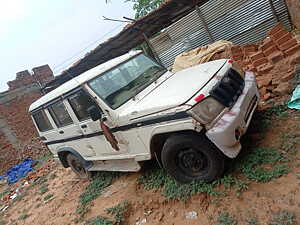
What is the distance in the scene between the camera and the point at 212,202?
2938mm

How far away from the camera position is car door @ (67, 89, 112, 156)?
3.91 metres

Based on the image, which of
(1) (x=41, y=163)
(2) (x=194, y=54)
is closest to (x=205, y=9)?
(2) (x=194, y=54)

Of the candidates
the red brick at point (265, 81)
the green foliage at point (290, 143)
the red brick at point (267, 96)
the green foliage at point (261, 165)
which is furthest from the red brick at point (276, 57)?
the green foliage at point (261, 165)

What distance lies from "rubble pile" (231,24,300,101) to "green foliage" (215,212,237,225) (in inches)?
104

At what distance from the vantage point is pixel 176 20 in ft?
28.7

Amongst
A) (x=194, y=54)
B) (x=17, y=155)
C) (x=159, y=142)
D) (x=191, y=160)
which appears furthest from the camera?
(x=17, y=155)

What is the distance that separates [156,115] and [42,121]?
341 cm

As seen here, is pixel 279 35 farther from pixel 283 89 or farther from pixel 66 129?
pixel 66 129

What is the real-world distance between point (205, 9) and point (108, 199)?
22.3 ft

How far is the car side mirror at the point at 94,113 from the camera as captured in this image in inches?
138

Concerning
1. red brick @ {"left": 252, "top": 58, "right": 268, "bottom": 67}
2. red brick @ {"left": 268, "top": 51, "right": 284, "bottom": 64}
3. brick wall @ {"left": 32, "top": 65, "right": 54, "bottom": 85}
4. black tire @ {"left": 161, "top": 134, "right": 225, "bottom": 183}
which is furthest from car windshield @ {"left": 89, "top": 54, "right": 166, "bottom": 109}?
brick wall @ {"left": 32, "top": 65, "right": 54, "bottom": 85}

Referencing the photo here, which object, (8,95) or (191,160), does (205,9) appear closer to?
(191,160)

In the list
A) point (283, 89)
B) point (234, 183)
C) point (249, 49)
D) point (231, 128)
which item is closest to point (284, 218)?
point (234, 183)

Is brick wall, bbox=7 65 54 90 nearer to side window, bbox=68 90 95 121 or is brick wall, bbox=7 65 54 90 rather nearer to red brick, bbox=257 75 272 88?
side window, bbox=68 90 95 121
